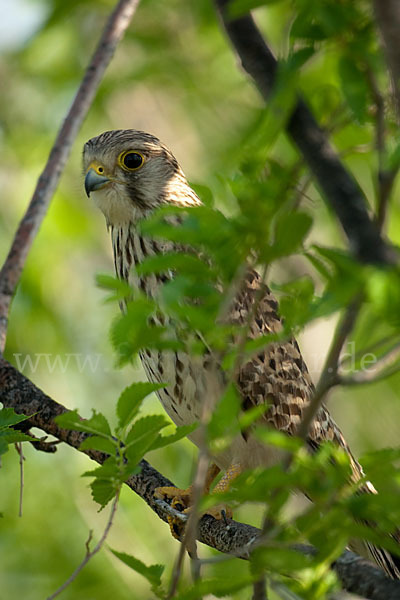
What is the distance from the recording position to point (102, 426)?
7.06 feet

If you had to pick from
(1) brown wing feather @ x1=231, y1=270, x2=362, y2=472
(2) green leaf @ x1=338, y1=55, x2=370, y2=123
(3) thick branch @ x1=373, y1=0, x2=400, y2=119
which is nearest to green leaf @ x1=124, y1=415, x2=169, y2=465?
(2) green leaf @ x1=338, y1=55, x2=370, y2=123

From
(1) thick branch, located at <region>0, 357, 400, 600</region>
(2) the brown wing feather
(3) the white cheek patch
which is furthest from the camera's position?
(3) the white cheek patch

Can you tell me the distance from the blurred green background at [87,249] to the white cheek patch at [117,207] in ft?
3.69

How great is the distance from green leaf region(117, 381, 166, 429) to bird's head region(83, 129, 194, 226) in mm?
2010

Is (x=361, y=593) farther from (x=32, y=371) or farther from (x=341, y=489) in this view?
(x=32, y=371)

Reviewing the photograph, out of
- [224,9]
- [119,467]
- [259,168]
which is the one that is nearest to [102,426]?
[119,467]

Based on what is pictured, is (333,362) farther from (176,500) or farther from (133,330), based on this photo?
(176,500)

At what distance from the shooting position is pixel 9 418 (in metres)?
2.44

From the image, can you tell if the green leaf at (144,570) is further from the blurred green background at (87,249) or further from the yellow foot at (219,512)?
the blurred green background at (87,249)

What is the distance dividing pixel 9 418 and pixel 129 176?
193cm

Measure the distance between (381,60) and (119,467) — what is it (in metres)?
1.21

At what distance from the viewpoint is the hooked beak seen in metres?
4.03

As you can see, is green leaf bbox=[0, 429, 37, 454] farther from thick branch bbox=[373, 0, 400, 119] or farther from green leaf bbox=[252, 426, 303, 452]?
thick branch bbox=[373, 0, 400, 119]

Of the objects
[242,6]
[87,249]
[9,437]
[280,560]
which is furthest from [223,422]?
[87,249]
